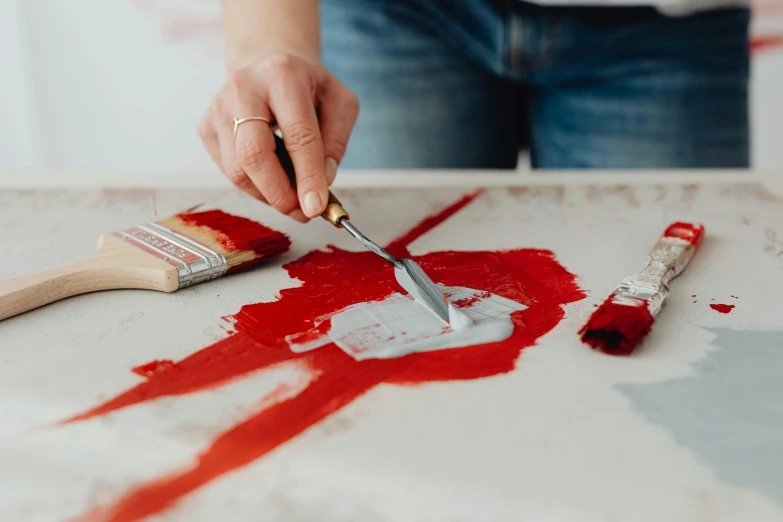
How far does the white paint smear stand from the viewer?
0.78 m

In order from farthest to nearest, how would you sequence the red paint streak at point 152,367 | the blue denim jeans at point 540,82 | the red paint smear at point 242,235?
the blue denim jeans at point 540,82
the red paint smear at point 242,235
the red paint streak at point 152,367

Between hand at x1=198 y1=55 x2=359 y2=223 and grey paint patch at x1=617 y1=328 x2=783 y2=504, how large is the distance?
20.8 inches

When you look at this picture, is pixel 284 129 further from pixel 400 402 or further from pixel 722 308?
pixel 722 308

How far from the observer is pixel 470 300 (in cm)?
89

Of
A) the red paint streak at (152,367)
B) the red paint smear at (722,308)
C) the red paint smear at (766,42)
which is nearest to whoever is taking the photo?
the red paint streak at (152,367)

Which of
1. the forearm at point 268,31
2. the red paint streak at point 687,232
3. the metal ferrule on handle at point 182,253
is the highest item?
the forearm at point 268,31

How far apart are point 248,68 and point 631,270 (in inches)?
25.1

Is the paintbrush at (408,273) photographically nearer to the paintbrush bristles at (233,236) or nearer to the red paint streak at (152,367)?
the paintbrush bristles at (233,236)

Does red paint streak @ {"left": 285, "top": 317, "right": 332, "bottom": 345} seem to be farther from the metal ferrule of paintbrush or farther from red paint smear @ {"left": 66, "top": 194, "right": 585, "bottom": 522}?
the metal ferrule of paintbrush

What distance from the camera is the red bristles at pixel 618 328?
2.46 feet

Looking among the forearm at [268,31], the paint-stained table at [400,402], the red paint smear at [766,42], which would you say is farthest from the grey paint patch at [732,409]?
the red paint smear at [766,42]

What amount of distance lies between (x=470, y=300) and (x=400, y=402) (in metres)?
0.24

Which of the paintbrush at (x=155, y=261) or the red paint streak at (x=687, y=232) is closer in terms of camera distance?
the paintbrush at (x=155, y=261)

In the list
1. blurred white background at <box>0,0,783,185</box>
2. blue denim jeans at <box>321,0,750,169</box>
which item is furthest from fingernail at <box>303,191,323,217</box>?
blurred white background at <box>0,0,783,185</box>
